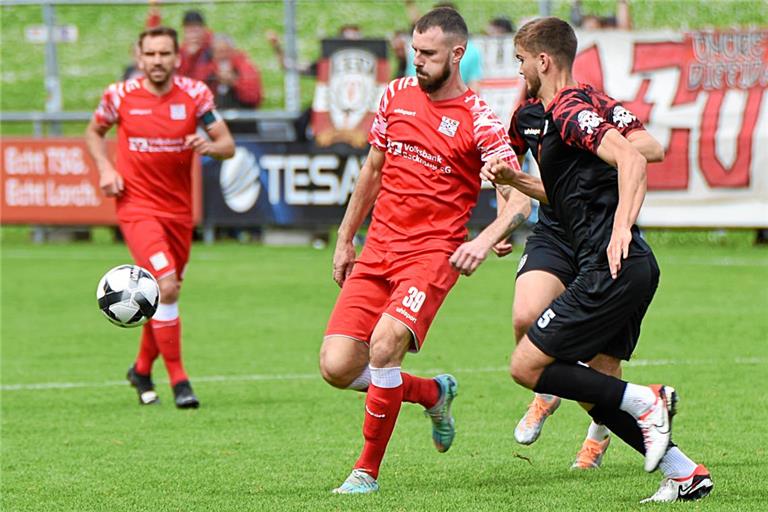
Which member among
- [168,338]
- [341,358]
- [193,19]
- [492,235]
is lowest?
[168,338]

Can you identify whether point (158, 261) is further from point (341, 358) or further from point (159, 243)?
point (341, 358)

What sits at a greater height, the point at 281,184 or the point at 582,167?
the point at 582,167

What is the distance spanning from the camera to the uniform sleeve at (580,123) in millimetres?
5781

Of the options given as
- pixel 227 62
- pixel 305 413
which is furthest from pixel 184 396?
pixel 227 62

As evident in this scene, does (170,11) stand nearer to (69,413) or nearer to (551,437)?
(69,413)

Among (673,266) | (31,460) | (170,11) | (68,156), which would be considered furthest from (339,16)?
(31,460)

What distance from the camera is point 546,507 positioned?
5.97m

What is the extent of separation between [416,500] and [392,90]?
2.04 m

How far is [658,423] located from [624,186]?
1.04m

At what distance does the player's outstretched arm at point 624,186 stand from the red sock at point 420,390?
143cm

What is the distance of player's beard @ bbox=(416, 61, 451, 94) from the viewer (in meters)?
6.62

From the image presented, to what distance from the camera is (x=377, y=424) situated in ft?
21.1

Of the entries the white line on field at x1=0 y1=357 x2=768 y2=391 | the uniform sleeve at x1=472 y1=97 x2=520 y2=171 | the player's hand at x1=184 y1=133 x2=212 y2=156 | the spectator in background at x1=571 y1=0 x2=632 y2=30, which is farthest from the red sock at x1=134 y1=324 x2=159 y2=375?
the spectator in background at x1=571 y1=0 x2=632 y2=30

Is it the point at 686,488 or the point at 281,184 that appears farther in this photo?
the point at 281,184
